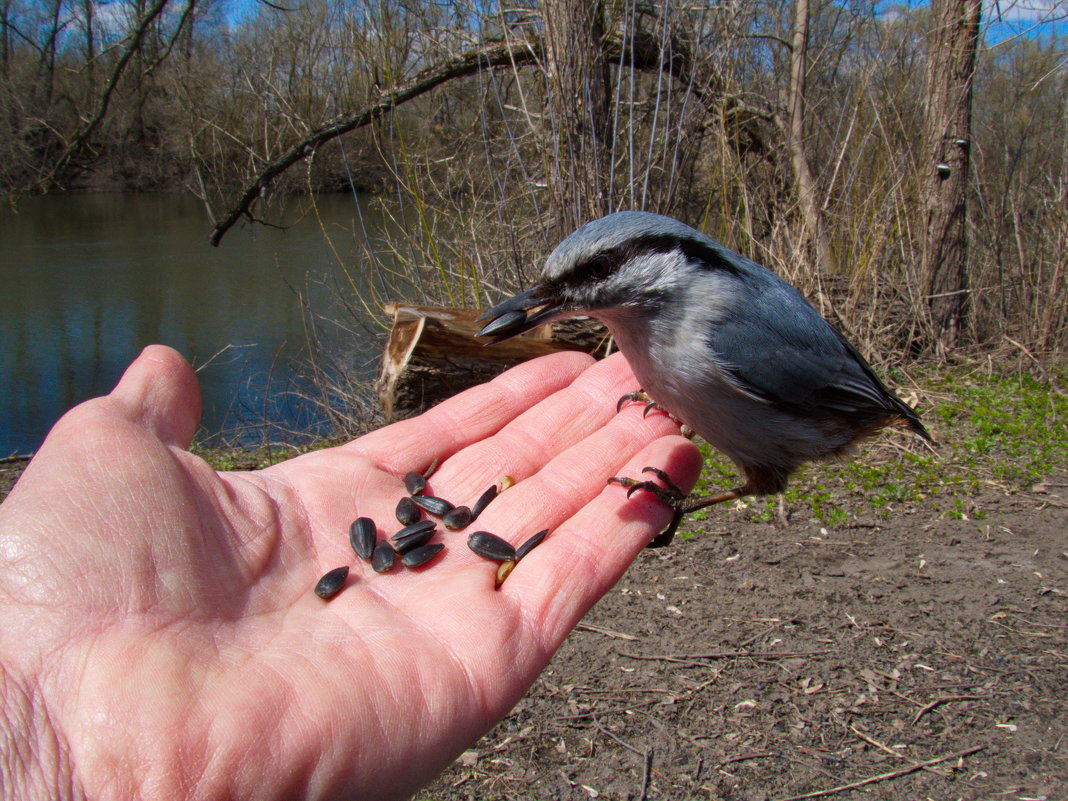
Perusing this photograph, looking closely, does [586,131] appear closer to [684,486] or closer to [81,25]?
[684,486]

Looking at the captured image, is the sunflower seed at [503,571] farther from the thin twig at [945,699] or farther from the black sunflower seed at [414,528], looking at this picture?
the thin twig at [945,699]

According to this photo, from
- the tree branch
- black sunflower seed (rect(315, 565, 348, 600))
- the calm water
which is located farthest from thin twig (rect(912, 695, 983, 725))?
the tree branch

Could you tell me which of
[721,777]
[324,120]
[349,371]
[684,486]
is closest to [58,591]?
[684,486]

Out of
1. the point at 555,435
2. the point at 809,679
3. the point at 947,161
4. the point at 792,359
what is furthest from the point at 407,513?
the point at 947,161

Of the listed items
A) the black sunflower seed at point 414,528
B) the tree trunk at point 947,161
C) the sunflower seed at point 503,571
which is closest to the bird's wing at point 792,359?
the sunflower seed at point 503,571

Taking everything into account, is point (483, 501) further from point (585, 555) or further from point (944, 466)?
point (944, 466)

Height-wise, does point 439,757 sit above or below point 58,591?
below
